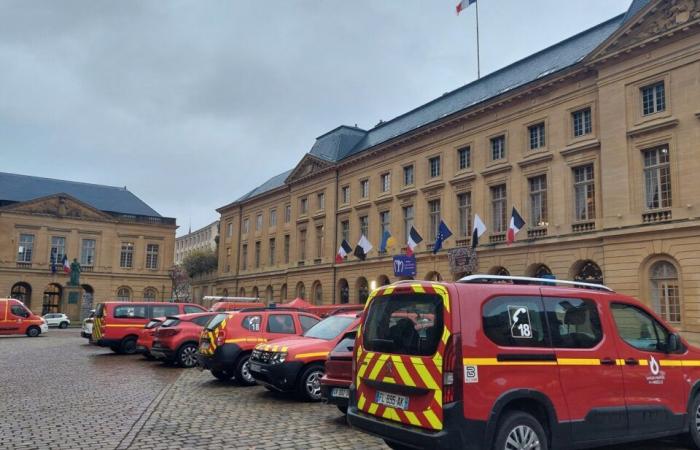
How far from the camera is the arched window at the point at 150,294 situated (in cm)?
6731

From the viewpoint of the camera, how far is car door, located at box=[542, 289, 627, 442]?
630 cm

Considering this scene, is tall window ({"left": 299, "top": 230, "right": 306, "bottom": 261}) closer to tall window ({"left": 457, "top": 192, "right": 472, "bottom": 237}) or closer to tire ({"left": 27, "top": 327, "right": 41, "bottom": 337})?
tall window ({"left": 457, "top": 192, "right": 472, "bottom": 237})

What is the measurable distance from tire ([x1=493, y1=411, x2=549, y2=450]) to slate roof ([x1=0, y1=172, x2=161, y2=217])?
6645cm

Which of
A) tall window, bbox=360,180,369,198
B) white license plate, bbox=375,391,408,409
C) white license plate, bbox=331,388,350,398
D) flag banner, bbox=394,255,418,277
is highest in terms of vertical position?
tall window, bbox=360,180,369,198

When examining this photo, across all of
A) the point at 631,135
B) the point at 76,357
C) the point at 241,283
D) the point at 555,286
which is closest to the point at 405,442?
the point at 555,286

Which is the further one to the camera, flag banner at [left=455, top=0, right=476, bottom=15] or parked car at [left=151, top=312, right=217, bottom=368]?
flag banner at [left=455, top=0, right=476, bottom=15]

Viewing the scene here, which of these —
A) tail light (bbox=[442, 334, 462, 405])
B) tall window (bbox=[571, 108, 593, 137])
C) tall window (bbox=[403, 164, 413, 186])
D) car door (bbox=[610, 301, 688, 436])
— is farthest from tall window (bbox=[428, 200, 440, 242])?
tail light (bbox=[442, 334, 462, 405])

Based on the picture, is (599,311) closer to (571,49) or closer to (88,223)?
(571,49)

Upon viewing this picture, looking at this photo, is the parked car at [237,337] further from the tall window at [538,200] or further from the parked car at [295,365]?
the tall window at [538,200]

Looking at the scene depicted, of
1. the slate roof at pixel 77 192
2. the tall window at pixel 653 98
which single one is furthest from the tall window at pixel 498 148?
the slate roof at pixel 77 192

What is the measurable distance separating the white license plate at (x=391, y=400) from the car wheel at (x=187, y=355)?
11.3m

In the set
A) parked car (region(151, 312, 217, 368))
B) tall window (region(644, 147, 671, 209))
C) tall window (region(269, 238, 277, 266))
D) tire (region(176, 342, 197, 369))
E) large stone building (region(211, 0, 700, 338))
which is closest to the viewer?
parked car (region(151, 312, 217, 368))

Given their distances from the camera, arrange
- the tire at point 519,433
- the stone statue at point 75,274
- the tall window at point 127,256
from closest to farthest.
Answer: the tire at point 519,433
the stone statue at point 75,274
the tall window at point 127,256

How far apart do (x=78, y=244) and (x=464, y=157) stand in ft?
154
